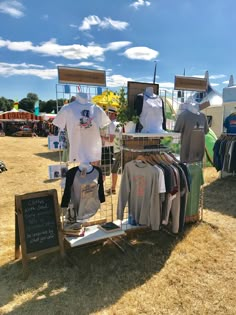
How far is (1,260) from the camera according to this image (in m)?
3.20

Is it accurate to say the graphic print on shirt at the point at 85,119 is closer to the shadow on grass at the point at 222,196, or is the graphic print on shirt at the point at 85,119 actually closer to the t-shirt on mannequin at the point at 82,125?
the t-shirt on mannequin at the point at 82,125

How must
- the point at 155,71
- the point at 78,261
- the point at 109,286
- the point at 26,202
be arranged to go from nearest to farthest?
the point at 109,286, the point at 26,202, the point at 78,261, the point at 155,71

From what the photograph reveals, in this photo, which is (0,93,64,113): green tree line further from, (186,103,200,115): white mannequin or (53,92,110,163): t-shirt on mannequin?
(53,92,110,163): t-shirt on mannequin

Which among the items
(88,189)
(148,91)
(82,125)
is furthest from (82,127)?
(148,91)

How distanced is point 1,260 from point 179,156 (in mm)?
2784

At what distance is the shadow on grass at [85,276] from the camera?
8.16ft

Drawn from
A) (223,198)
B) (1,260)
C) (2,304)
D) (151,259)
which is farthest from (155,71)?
(2,304)

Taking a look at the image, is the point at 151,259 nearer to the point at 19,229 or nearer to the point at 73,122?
the point at 19,229

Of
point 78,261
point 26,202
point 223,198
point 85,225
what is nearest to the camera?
point 26,202

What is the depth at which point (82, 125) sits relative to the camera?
3.13 metres

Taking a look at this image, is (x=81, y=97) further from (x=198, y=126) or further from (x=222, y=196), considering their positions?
(x=222, y=196)

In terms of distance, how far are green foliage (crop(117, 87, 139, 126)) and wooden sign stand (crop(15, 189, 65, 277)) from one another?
1189 millimetres

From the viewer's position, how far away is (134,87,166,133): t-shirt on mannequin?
131 inches

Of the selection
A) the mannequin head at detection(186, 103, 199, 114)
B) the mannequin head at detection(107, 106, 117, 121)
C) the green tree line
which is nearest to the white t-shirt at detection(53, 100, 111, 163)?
the mannequin head at detection(107, 106, 117, 121)
